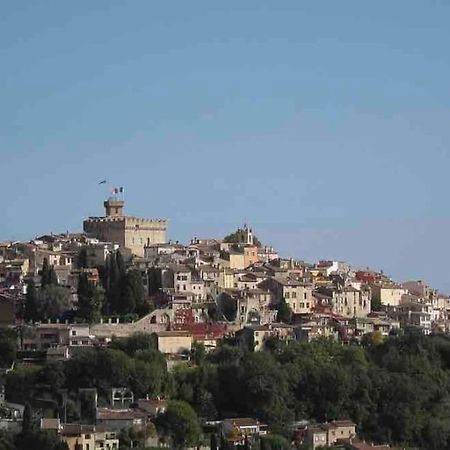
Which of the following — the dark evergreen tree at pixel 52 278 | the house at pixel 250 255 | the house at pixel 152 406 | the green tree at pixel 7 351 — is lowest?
the house at pixel 152 406

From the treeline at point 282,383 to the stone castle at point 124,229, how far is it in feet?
42.7

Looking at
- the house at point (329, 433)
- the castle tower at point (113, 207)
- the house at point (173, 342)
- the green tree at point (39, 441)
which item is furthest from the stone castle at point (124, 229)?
the green tree at point (39, 441)

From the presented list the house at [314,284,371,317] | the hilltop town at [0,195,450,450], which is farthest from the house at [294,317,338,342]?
the house at [314,284,371,317]

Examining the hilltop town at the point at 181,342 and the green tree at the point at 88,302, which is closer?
the hilltop town at the point at 181,342

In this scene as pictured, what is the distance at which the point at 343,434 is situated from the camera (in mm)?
45031

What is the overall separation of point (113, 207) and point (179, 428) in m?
22.7

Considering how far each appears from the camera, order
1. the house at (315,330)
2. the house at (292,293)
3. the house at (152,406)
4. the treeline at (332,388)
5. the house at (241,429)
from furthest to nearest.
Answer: the house at (292,293)
the house at (315,330)
the treeline at (332,388)
the house at (152,406)
the house at (241,429)

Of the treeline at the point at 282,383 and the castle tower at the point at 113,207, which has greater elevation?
the castle tower at the point at 113,207

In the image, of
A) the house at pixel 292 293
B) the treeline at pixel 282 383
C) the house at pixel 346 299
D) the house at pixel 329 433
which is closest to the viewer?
the treeline at pixel 282 383

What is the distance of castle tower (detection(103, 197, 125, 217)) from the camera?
207 feet

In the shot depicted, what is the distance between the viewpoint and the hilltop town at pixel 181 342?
140ft

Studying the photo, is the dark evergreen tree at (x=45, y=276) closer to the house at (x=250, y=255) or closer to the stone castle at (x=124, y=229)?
the stone castle at (x=124, y=229)

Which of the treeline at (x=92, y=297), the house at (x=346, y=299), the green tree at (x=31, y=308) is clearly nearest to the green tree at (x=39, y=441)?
the treeline at (x=92, y=297)

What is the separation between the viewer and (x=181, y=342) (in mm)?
47844
